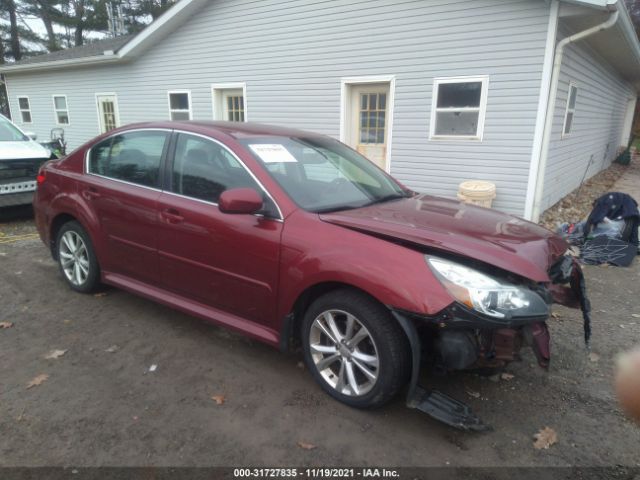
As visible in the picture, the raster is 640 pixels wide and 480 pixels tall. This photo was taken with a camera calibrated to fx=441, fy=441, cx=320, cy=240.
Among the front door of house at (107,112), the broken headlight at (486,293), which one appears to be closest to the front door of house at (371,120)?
the broken headlight at (486,293)

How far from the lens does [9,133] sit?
768cm

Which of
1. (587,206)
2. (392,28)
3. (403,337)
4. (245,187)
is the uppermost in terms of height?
(392,28)

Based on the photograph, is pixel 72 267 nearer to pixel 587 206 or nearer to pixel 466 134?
pixel 466 134

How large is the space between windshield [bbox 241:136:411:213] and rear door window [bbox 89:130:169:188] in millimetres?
837

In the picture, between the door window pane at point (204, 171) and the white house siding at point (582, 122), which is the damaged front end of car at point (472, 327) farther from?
the white house siding at point (582, 122)

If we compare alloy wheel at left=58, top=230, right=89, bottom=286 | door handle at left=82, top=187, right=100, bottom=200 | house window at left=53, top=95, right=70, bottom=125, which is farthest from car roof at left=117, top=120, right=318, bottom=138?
house window at left=53, top=95, right=70, bottom=125

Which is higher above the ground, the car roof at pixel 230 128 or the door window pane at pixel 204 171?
the car roof at pixel 230 128

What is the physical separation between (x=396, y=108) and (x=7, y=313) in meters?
6.69

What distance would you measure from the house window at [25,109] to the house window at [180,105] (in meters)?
8.82

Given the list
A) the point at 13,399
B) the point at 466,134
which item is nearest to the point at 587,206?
the point at 466,134

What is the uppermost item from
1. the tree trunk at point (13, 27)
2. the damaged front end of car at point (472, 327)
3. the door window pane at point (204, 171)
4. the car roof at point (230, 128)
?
the tree trunk at point (13, 27)

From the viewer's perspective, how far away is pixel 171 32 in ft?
36.7

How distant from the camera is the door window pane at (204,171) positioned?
306 cm

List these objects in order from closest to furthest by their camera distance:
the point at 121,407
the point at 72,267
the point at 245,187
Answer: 1. the point at 121,407
2. the point at 245,187
3. the point at 72,267
